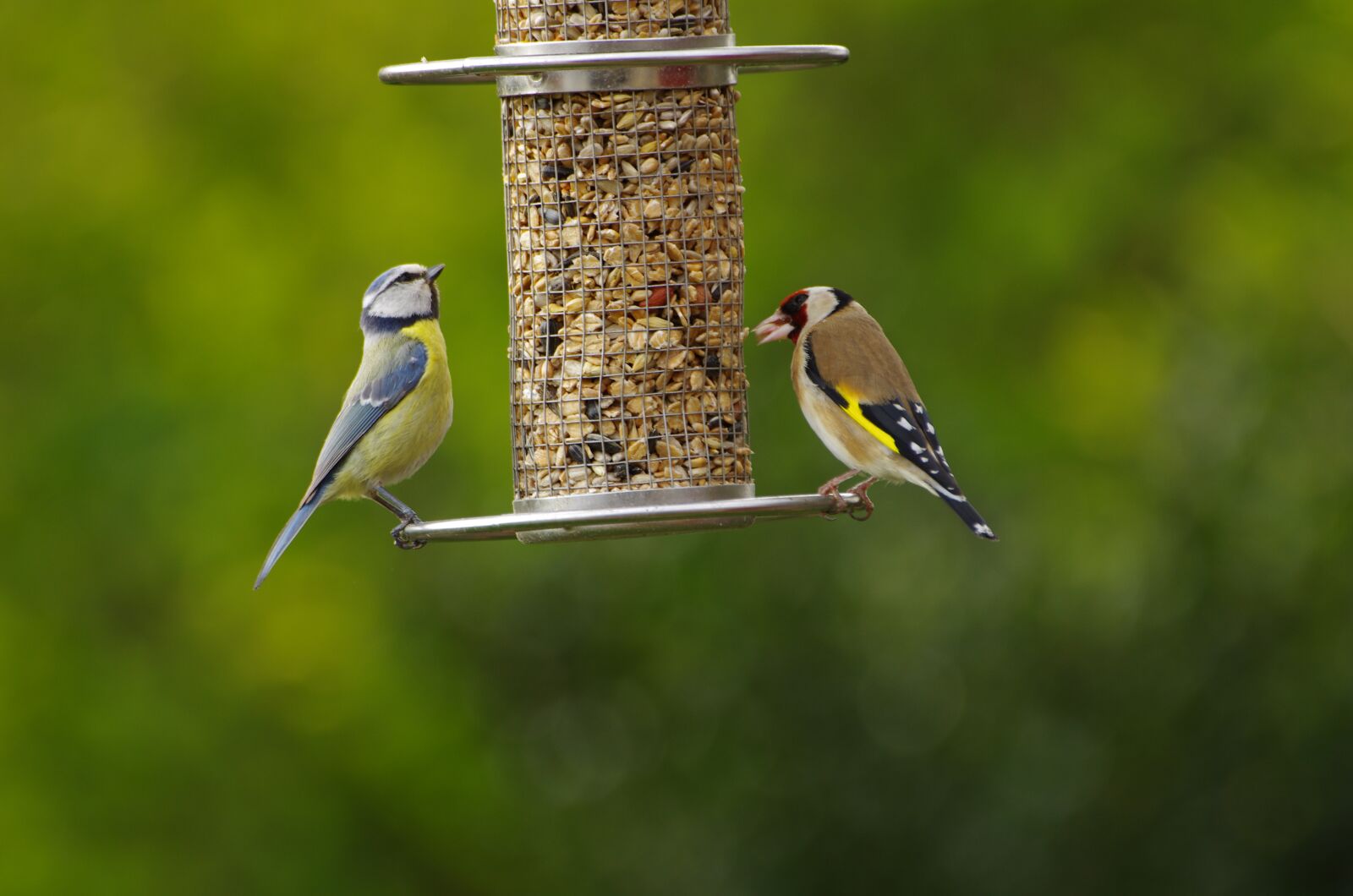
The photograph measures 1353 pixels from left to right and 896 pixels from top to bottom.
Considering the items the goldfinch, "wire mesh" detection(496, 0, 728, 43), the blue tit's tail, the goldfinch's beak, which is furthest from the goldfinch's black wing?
the blue tit's tail

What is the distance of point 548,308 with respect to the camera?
20.3 feet

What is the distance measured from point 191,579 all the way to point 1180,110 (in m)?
6.87

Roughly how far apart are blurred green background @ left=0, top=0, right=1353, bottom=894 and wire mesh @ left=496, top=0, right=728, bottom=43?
3.40 metres

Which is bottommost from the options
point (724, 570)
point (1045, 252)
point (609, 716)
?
point (609, 716)

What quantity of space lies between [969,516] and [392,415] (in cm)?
206

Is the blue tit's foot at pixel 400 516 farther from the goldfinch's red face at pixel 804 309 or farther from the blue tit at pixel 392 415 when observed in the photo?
the goldfinch's red face at pixel 804 309

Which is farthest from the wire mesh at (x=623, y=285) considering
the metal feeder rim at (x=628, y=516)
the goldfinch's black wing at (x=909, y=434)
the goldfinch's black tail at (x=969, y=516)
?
the goldfinch's black wing at (x=909, y=434)

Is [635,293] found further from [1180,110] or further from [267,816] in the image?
[1180,110]

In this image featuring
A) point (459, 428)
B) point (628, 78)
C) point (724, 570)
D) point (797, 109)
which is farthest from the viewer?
point (797, 109)

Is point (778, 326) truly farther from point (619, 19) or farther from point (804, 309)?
point (619, 19)

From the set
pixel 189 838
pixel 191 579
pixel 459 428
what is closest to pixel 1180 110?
pixel 459 428

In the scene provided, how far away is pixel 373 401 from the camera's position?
A: 22.2 feet

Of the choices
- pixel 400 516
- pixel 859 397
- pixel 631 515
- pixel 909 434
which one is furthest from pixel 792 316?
pixel 631 515

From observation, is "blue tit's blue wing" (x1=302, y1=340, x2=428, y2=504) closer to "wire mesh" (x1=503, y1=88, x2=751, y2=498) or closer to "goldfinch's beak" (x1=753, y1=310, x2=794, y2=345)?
"wire mesh" (x1=503, y1=88, x2=751, y2=498)
